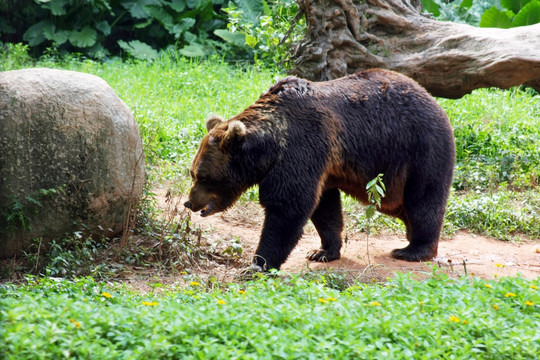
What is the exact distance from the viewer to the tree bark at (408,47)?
8664 mm

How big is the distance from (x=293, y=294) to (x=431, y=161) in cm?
266

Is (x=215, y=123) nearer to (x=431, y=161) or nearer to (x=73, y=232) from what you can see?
(x=73, y=232)

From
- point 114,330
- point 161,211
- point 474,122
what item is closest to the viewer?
point 114,330

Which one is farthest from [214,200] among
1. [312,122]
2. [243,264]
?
[312,122]

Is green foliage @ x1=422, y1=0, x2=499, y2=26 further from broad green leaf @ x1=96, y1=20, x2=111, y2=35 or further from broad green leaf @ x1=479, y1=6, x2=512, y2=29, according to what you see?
broad green leaf @ x1=96, y1=20, x2=111, y2=35

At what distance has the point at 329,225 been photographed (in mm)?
6855

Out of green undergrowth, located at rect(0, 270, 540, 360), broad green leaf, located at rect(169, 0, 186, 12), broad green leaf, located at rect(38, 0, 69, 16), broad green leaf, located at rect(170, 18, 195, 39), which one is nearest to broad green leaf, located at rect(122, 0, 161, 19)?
broad green leaf, located at rect(169, 0, 186, 12)

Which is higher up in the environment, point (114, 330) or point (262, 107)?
point (262, 107)

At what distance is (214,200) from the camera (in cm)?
625

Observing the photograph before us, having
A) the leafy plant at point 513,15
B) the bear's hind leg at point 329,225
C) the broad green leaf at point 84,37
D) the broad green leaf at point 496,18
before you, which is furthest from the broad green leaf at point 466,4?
the bear's hind leg at point 329,225

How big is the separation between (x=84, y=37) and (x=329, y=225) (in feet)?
30.2

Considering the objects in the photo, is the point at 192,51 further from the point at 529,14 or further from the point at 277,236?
the point at 277,236

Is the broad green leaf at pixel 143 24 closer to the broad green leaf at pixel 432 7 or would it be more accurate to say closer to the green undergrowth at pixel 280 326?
the broad green leaf at pixel 432 7

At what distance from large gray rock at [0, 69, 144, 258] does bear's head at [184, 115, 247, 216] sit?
64 cm
